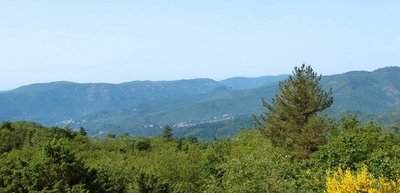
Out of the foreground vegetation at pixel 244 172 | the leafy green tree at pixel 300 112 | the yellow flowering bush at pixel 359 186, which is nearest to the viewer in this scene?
the yellow flowering bush at pixel 359 186

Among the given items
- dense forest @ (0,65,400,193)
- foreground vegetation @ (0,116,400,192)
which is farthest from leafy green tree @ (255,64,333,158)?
foreground vegetation @ (0,116,400,192)

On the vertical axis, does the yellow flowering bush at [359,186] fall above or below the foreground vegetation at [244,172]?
above

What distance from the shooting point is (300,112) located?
5209 cm

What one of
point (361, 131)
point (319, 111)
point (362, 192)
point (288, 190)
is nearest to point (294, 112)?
point (319, 111)

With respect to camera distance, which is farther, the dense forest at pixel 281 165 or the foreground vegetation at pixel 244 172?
the dense forest at pixel 281 165

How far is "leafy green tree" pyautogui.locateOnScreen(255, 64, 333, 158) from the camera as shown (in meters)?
50.0

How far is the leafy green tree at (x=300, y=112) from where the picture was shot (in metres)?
50.0

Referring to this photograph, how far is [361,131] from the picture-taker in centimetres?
5319

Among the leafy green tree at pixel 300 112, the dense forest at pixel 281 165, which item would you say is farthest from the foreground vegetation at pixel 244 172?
the leafy green tree at pixel 300 112

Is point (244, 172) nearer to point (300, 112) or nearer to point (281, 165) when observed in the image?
point (281, 165)

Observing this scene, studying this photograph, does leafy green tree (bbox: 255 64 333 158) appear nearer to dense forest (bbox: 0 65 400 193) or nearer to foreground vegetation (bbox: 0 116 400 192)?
dense forest (bbox: 0 65 400 193)

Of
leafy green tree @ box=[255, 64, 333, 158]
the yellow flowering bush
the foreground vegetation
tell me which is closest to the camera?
the yellow flowering bush

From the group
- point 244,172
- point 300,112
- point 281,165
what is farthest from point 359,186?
point 300,112

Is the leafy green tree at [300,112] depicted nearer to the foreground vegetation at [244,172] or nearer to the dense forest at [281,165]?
the dense forest at [281,165]
